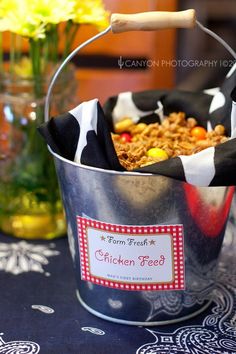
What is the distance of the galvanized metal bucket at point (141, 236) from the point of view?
0.49 m

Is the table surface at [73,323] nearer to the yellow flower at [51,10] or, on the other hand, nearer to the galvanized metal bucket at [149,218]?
the galvanized metal bucket at [149,218]

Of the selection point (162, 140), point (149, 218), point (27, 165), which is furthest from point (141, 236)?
point (27, 165)

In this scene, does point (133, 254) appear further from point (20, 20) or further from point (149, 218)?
point (20, 20)

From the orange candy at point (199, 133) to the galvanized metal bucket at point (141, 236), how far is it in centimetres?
10

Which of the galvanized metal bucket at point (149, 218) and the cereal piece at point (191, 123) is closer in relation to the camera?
the galvanized metal bucket at point (149, 218)

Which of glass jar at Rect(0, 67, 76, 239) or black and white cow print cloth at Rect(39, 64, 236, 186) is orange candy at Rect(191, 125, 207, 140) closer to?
black and white cow print cloth at Rect(39, 64, 236, 186)

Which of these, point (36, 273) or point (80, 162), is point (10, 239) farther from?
point (80, 162)

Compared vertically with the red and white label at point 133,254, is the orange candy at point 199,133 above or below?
above

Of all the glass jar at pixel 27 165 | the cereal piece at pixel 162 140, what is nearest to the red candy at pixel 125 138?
the cereal piece at pixel 162 140

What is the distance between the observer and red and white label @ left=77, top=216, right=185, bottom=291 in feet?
1.66

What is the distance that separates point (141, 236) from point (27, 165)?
0.84ft

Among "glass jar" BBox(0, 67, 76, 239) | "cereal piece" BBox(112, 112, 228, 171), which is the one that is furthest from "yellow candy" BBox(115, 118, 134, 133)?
"glass jar" BBox(0, 67, 76, 239)

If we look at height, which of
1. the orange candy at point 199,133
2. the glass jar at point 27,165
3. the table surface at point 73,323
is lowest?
the table surface at point 73,323

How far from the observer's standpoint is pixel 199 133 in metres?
0.62
